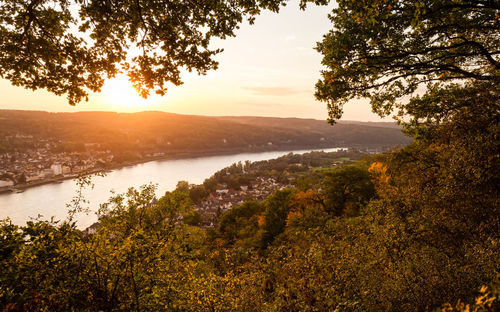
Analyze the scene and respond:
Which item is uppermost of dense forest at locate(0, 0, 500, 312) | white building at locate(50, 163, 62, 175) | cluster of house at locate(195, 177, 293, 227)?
dense forest at locate(0, 0, 500, 312)

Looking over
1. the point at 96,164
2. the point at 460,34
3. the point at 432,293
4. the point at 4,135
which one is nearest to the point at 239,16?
the point at 460,34

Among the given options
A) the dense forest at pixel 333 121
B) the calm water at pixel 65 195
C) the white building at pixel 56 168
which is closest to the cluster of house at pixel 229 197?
the calm water at pixel 65 195

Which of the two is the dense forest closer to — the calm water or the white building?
the calm water

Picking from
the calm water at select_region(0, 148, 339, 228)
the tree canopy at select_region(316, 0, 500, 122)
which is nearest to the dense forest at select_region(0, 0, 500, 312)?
the tree canopy at select_region(316, 0, 500, 122)

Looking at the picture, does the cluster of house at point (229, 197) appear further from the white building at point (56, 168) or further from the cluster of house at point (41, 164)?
the white building at point (56, 168)

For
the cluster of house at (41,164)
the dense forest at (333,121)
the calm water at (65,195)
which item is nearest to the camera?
Answer: the dense forest at (333,121)
